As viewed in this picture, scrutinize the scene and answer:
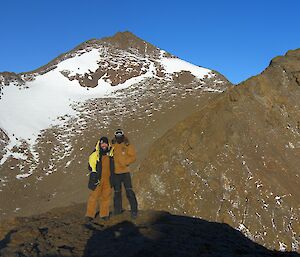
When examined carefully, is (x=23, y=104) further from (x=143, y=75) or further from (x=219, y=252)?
(x=219, y=252)

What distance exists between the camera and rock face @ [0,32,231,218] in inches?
1291

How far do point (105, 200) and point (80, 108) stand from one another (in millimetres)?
46319

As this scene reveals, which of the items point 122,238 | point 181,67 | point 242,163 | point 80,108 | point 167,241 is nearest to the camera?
point 167,241

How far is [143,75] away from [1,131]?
33.1 metres

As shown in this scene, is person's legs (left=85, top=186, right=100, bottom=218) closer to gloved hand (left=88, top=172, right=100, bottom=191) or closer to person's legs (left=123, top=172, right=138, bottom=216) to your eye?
gloved hand (left=88, top=172, right=100, bottom=191)

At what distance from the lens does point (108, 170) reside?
33.8 feet

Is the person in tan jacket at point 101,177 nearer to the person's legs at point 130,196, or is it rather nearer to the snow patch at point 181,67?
the person's legs at point 130,196

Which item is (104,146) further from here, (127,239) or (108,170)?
(127,239)

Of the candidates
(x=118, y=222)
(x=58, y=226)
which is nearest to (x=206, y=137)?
(x=118, y=222)

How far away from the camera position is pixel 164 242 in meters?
8.02

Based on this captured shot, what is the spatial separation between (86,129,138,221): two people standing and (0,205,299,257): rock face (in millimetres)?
461

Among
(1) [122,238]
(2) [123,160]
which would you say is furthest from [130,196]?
(1) [122,238]

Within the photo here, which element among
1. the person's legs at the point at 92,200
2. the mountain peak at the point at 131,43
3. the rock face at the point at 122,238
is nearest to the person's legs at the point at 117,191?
the rock face at the point at 122,238

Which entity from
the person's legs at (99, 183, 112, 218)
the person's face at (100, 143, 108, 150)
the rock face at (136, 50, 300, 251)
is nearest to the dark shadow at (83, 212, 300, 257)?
the person's legs at (99, 183, 112, 218)
